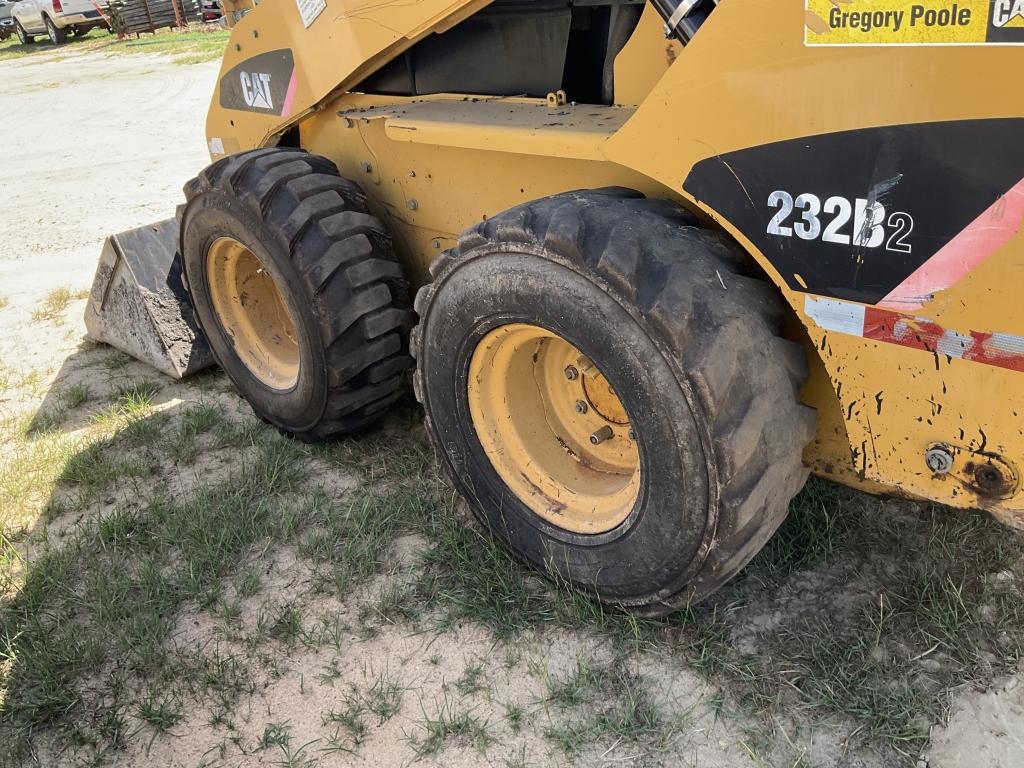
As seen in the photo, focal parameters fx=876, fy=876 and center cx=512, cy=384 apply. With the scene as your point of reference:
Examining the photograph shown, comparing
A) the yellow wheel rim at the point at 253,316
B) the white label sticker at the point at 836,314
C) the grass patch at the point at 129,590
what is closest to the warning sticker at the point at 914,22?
the white label sticker at the point at 836,314

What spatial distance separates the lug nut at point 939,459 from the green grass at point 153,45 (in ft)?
54.9

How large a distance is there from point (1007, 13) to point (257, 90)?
308 centimetres

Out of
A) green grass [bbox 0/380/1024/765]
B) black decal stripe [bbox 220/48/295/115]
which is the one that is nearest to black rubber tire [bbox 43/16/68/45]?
black decal stripe [bbox 220/48/295/115]

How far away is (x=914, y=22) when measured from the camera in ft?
5.08

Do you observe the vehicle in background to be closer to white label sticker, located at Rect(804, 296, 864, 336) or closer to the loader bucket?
the loader bucket

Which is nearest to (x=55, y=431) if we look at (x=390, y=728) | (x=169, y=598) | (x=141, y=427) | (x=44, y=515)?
(x=141, y=427)

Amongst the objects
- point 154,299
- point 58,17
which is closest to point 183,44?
point 58,17

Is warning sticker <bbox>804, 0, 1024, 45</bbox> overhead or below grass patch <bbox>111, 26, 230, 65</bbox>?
overhead

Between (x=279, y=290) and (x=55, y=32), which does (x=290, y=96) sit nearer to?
(x=279, y=290)

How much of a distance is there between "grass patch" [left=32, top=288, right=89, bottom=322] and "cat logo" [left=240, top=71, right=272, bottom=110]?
243 centimetres

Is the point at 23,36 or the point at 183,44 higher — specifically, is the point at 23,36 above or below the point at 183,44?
above

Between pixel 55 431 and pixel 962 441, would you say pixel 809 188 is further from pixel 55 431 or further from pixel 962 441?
pixel 55 431

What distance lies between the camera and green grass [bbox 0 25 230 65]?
17.4m

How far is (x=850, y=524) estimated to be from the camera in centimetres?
275
